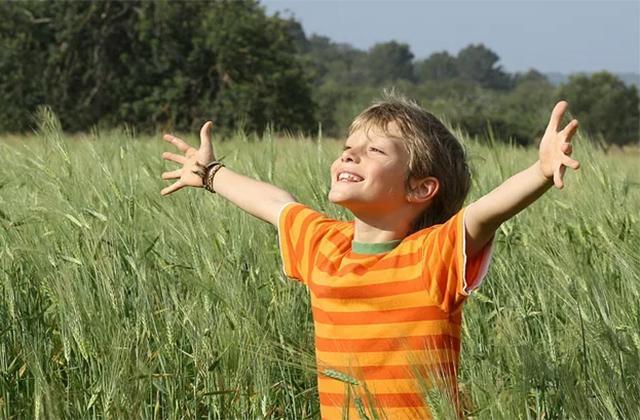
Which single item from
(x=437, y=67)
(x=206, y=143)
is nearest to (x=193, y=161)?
(x=206, y=143)

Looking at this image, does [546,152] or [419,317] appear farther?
[419,317]

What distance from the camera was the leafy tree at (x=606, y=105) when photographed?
152ft

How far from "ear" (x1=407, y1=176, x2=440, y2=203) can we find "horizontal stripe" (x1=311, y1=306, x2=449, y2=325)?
Answer: 231 mm

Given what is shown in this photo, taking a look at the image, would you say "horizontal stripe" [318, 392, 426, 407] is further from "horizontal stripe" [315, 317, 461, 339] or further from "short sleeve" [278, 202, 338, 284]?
"short sleeve" [278, 202, 338, 284]

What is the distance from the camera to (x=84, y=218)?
248 cm

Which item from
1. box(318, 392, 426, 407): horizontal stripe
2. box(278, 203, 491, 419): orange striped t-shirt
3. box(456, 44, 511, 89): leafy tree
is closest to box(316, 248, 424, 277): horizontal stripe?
Result: box(278, 203, 491, 419): orange striped t-shirt

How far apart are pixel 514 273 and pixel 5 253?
1.06m

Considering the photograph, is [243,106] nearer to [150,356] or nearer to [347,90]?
[150,356]

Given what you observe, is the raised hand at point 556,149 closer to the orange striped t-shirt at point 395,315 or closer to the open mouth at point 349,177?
the orange striped t-shirt at point 395,315

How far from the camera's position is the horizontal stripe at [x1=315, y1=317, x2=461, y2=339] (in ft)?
6.48

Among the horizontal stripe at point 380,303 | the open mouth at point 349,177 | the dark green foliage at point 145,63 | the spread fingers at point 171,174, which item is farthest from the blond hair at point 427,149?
the dark green foliage at point 145,63

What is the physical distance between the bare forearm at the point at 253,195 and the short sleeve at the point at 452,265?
1.54 ft

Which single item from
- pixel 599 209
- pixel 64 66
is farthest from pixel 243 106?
pixel 599 209

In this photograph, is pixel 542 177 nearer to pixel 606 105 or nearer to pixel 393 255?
pixel 393 255
